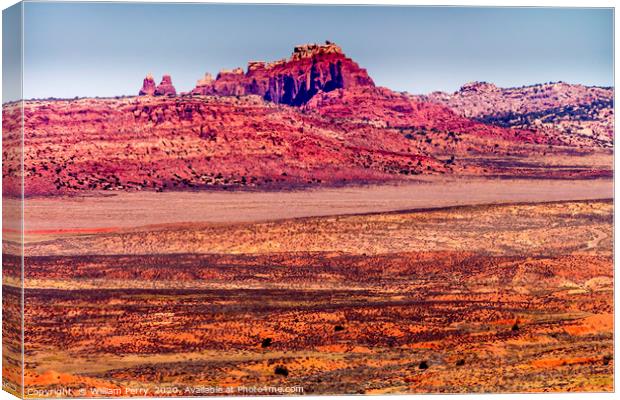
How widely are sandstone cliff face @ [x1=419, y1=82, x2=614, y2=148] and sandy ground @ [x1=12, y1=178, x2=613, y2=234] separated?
4.12ft

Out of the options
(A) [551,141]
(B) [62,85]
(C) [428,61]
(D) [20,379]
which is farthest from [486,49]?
→ (D) [20,379]

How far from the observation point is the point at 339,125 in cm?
3900

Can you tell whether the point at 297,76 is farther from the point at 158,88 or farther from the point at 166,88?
the point at 158,88

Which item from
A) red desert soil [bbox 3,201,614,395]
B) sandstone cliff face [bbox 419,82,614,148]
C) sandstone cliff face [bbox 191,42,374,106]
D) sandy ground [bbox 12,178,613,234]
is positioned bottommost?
red desert soil [bbox 3,201,614,395]

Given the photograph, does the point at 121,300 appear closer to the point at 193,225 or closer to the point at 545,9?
the point at 193,225

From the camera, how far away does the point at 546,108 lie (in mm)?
35656

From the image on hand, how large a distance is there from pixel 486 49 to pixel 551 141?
5.62 metres

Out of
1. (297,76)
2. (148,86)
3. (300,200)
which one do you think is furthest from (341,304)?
(148,86)

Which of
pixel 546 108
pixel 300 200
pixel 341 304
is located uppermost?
pixel 546 108

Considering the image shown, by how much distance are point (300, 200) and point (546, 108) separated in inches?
231

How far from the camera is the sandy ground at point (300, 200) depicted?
32688 mm

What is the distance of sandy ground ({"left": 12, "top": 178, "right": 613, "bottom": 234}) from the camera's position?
3269cm

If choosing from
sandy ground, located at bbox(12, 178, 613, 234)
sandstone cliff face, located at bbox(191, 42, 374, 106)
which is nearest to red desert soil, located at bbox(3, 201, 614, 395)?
sandy ground, located at bbox(12, 178, 613, 234)

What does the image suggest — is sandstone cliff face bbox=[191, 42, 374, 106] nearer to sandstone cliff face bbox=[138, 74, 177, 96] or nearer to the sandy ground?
sandstone cliff face bbox=[138, 74, 177, 96]
